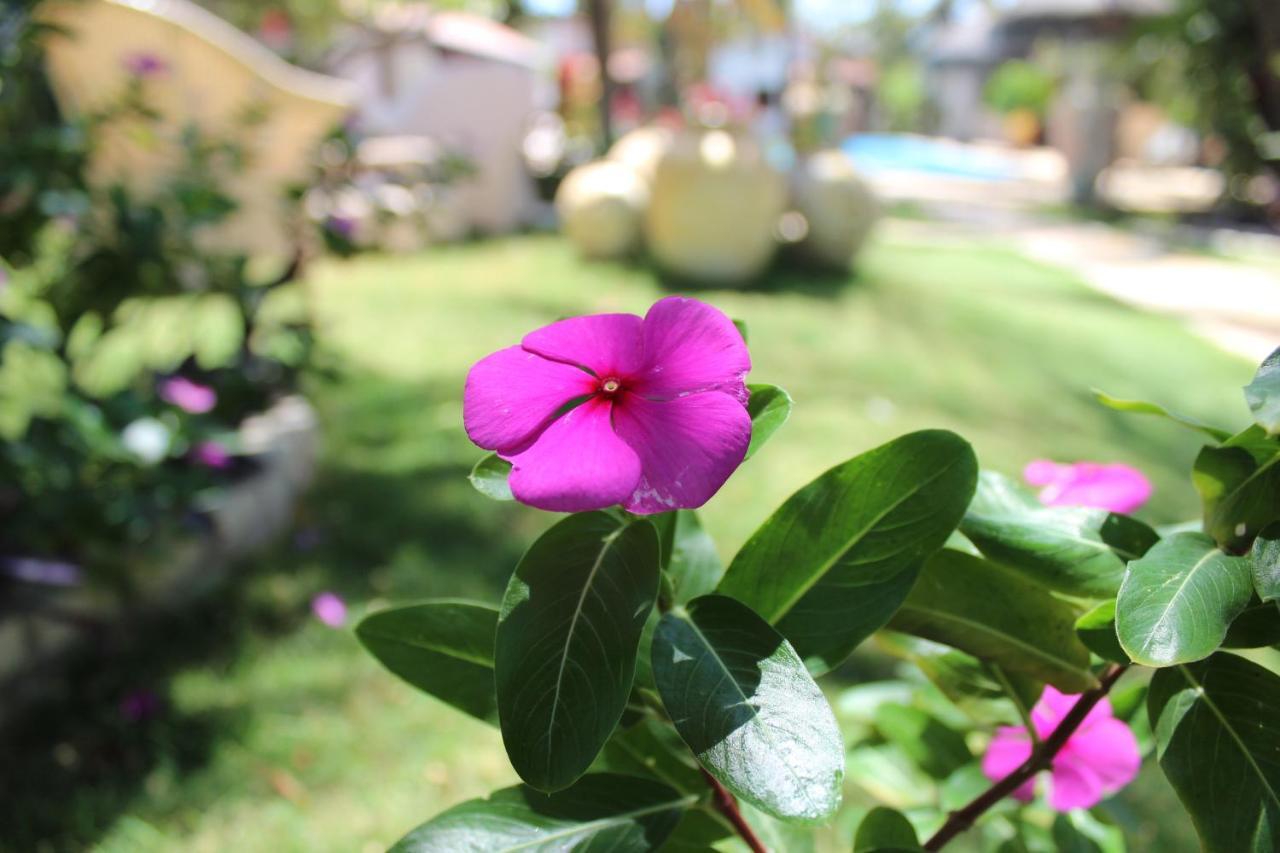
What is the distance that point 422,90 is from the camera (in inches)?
331

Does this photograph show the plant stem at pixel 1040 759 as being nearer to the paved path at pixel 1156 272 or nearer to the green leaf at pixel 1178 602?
the green leaf at pixel 1178 602

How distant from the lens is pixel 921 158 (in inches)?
818

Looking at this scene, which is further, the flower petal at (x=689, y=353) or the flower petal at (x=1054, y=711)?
the flower petal at (x=1054, y=711)

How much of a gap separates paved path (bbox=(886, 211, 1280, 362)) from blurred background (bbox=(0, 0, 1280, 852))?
0.19ft

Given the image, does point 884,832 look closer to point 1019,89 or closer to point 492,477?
point 492,477

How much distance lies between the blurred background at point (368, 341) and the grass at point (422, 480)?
1 centimetres

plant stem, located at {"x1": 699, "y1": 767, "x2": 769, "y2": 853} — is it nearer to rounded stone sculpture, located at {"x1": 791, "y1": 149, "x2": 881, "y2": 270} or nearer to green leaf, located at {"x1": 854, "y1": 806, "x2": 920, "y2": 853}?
green leaf, located at {"x1": 854, "y1": 806, "x2": 920, "y2": 853}

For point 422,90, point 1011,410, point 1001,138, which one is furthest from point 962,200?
point 1001,138

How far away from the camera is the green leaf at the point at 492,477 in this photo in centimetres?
42

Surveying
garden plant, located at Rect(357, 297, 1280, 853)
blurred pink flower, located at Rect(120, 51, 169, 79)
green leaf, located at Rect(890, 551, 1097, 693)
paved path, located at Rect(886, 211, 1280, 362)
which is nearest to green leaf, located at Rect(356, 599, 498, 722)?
garden plant, located at Rect(357, 297, 1280, 853)

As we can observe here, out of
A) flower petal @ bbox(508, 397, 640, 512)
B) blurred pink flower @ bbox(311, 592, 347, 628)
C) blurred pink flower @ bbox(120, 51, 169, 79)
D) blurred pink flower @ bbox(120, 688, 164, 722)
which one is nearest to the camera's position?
flower petal @ bbox(508, 397, 640, 512)

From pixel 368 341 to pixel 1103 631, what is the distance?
4352mm

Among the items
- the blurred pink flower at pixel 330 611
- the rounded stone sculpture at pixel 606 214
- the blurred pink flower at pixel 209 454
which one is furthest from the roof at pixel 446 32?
the blurred pink flower at pixel 330 611

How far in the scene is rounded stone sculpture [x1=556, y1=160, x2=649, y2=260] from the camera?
6188 mm
